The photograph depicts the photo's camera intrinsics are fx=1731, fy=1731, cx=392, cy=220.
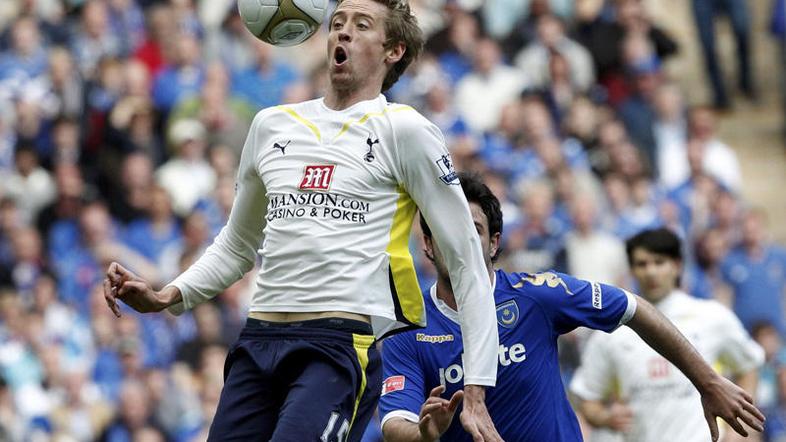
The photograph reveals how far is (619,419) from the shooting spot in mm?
8500

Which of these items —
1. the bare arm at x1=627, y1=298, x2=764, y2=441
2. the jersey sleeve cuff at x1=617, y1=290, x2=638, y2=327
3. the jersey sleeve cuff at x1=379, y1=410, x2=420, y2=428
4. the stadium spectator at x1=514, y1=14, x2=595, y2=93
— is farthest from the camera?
the stadium spectator at x1=514, y1=14, x2=595, y2=93

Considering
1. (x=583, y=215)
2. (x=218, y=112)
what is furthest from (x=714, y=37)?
(x=218, y=112)

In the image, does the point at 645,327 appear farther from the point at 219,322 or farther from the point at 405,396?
Answer: the point at 219,322

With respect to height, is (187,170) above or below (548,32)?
below

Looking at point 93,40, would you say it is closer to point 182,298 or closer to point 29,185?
point 29,185

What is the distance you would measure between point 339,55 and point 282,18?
1.26ft

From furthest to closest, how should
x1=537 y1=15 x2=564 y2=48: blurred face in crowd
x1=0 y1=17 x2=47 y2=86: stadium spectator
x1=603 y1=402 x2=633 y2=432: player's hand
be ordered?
x1=537 y1=15 x2=564 y2=48: blurred face in crowd, x1=0 y1=17 x2=47 y2=86: stadium spectator, x1=603 y1=402 x2=633 y2=432: player's hand

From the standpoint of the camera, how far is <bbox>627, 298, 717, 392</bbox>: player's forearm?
21.9ft

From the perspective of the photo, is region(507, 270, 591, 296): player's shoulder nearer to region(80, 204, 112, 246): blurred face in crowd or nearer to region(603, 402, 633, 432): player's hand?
region(603, 402, 633, 432): player's hand

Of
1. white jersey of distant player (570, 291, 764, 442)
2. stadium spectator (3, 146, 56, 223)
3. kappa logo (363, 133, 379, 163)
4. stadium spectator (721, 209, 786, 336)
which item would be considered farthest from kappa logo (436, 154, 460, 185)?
stadium spectator (3, 146, 56, 223)

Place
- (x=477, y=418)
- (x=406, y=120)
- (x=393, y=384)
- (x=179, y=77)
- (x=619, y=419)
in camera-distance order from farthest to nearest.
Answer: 1. (x=179, y=77)
2. (x=619, y=419)
3. (x=393, y=384)
4. (x=406, y=120)
5. (x=477, y=418)

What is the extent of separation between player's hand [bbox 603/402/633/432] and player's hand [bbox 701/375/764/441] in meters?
1.83

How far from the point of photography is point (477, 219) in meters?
6.93

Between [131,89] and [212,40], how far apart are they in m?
1.30
